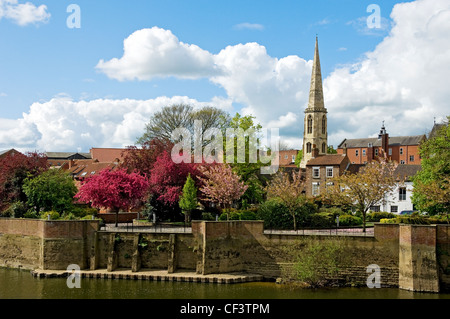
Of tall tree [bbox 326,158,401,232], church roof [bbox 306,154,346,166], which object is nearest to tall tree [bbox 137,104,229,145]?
church roof [bbox 306,154,346,166]

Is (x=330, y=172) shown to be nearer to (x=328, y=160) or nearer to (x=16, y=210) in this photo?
(x=328, y=160)

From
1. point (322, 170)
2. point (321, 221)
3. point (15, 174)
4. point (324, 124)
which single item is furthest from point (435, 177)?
point (15, 174)

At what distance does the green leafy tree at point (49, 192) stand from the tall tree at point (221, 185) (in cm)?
1136

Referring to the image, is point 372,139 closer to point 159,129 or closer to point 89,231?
point 159,129

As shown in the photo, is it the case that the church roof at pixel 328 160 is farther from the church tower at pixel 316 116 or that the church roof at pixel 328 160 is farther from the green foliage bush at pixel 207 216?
the green foliage bush at pixel 207 216

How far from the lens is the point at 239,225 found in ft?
89.8

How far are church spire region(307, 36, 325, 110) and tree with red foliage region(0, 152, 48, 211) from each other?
123ft

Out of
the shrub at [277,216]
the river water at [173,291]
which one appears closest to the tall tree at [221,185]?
the shrub at [277,216]

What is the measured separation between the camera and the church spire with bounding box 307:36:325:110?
202 feet

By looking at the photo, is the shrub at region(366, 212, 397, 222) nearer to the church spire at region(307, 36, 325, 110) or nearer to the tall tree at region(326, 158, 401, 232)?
the tall tree at region(326, 158, 401, 232)

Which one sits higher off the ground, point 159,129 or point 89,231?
point 159,129
